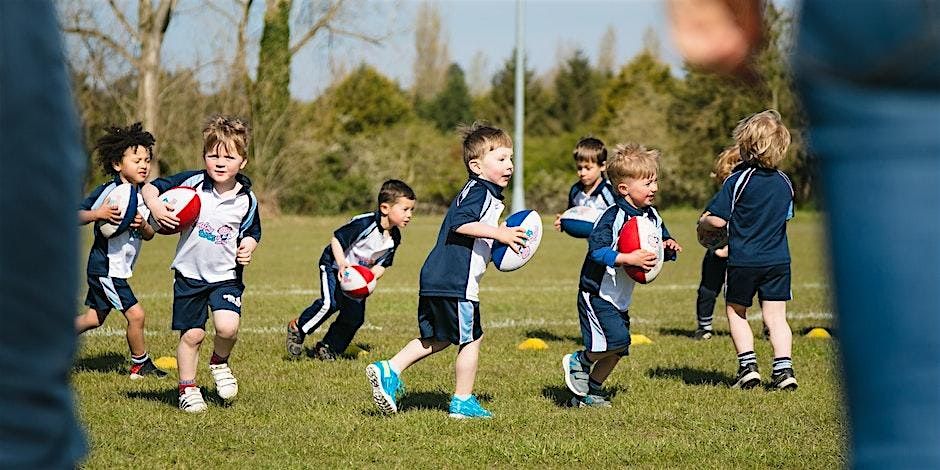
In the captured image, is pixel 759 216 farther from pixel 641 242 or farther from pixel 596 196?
pixel 596 196

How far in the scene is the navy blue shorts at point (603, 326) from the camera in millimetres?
6832

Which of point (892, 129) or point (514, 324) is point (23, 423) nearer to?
point (892, 129)

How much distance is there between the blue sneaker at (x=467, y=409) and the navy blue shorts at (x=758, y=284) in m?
2.16

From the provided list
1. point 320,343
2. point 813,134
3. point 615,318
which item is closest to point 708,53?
point 813,134

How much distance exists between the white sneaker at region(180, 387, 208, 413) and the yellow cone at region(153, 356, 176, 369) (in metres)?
1.80

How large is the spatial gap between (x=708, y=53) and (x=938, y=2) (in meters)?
0.34

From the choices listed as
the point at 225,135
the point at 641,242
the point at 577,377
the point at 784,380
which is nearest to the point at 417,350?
the point at 577,377

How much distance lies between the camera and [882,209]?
51.1 inches

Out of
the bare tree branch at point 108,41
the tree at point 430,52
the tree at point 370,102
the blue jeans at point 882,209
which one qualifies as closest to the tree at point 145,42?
the bare tree branch at point 108,41

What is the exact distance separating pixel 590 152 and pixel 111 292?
12.4 feet

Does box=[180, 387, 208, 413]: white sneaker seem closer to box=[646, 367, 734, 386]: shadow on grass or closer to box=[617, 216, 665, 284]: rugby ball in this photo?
box=[617, 216, 665, 284]: rugby ball

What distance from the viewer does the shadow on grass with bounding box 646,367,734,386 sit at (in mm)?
7816

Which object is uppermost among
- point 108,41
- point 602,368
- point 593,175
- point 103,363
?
point 108,41

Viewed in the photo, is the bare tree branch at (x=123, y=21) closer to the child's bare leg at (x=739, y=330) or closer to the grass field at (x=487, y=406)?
the grass field at (x=487, y=406)
